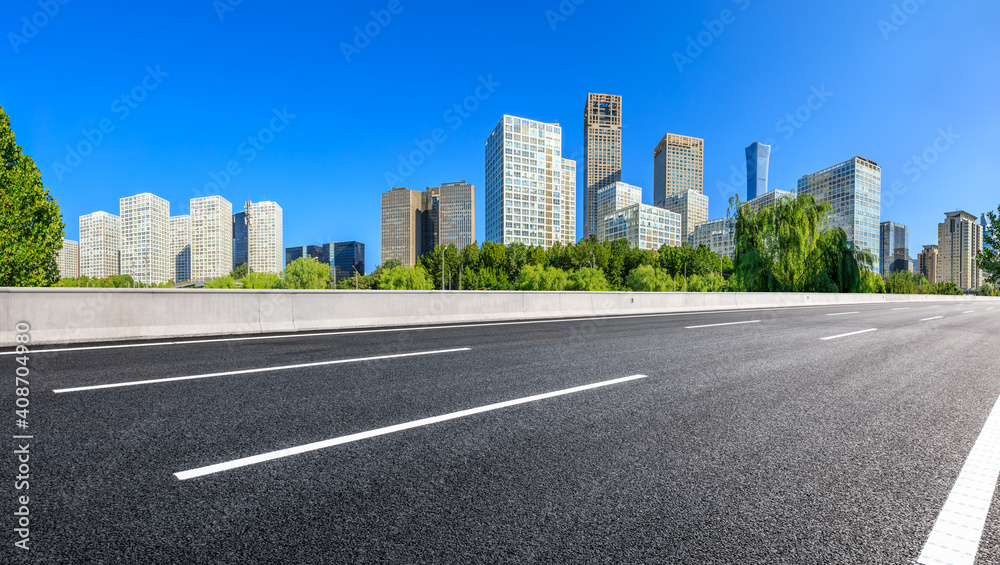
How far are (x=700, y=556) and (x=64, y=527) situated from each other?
104 inches

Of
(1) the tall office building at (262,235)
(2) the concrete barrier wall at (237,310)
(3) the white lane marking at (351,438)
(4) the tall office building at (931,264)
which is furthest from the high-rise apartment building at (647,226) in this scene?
(3) the white lane marking at (351,438)

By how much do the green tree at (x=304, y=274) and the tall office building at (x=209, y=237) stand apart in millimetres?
107901

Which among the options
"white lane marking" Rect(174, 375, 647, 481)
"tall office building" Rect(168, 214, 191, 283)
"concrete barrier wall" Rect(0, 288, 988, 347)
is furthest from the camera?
"tall office building" Rect(168, 214, 191, 283)

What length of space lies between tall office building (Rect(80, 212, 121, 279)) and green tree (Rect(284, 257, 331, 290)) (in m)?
118

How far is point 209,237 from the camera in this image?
189125 mm

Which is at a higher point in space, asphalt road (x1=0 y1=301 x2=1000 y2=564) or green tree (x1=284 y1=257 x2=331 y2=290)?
green tree (x1=284 y1=257 x2=331 y2=290)

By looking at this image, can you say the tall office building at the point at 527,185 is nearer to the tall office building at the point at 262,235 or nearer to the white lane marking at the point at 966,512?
the tall office building at the point at 262,235

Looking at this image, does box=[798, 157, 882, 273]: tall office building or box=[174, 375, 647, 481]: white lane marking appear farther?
box=[798, 157, 882, 273]: tall office building

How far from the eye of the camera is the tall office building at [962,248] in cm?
16338

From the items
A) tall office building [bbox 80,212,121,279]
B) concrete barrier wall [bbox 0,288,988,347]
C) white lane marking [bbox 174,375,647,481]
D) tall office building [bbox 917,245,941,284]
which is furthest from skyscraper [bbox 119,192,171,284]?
tall office building [bbox 917,245,941,284]

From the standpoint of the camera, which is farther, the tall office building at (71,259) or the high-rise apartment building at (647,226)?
the tall office building at (71,259)

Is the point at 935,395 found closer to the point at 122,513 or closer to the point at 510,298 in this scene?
the point at 122,513

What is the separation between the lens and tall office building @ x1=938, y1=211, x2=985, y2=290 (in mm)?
163375

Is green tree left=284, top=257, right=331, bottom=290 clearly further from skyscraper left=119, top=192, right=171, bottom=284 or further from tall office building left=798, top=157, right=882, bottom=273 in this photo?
tall office building left=798, top=157, right=882, bottom=273
